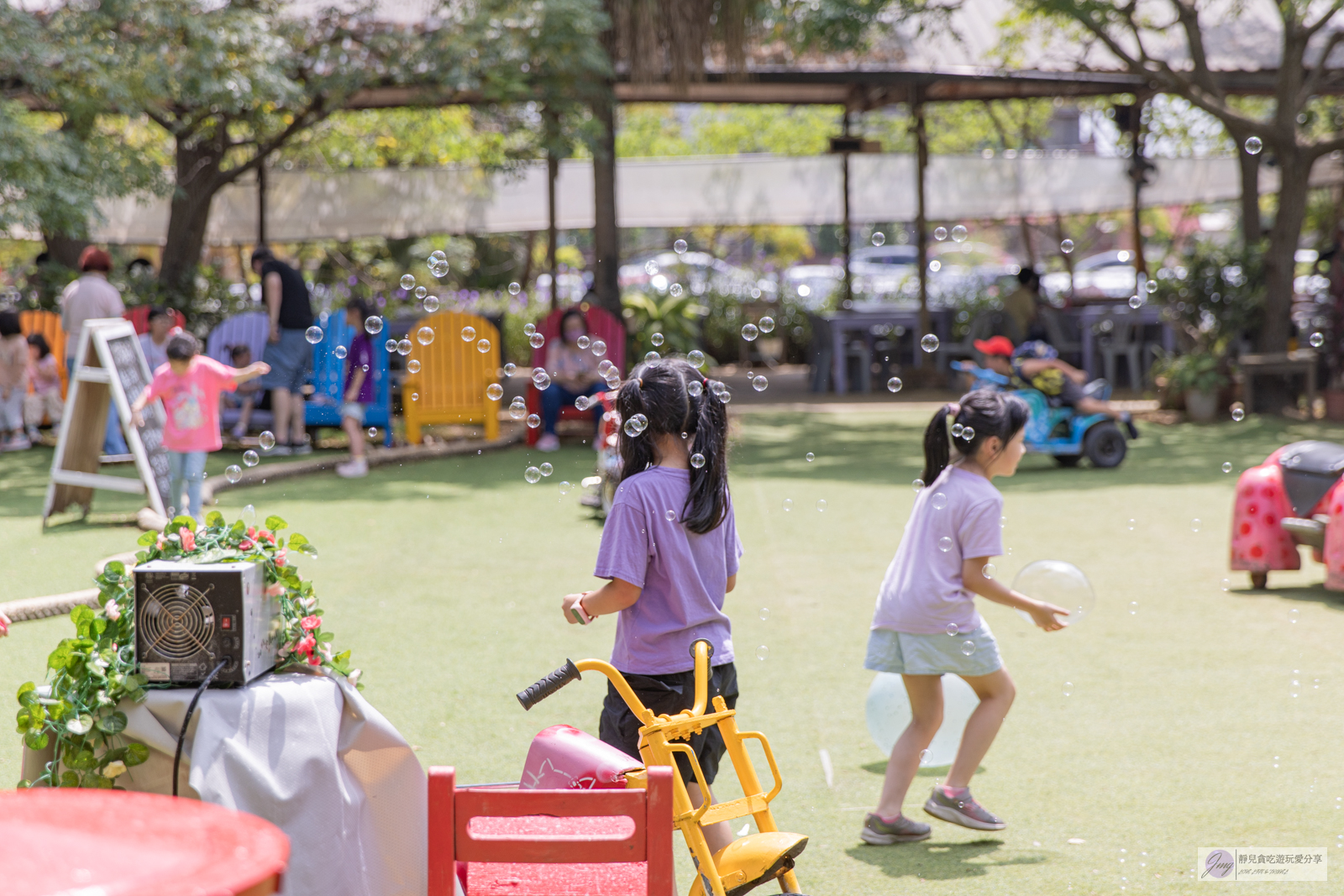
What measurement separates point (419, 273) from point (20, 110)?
11.4m

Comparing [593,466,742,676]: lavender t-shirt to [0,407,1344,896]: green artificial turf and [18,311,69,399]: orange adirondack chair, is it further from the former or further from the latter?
[18,311,69,399]: orange adirondack chair

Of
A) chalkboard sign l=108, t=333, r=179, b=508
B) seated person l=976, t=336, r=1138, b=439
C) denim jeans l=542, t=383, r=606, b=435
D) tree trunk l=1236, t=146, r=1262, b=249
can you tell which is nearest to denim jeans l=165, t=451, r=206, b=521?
chalkboard sign l=108, t=333, r=179, b=508

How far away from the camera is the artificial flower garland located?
8.80 ft

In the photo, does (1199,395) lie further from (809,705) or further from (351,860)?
(351,860)

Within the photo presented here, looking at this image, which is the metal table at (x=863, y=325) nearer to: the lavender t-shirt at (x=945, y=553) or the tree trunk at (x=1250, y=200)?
the tree trunk at (x=1250, y=200)

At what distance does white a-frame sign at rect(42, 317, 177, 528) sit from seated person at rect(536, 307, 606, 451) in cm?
379

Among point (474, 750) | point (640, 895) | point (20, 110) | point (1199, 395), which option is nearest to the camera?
point (640, 895)

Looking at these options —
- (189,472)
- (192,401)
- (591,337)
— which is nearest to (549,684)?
(192,401)

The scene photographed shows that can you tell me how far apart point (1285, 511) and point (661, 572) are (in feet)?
15.2

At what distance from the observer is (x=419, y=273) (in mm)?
21547

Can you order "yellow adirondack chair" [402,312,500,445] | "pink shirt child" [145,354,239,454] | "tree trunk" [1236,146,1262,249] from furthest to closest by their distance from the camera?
1. "tree trunk" [1236,146,1262,249]
2. "yellow adirondack chair" [402,312,500,445]
3. "pink shirt child" [145,354,239,454]

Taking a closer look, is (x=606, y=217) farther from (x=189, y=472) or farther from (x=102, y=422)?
(x=189, y=472)

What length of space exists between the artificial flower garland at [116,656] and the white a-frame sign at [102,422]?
15.7 ft

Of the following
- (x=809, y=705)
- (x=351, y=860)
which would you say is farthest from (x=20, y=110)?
(x=351, y=860)
